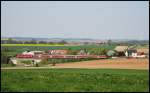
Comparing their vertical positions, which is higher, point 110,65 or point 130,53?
point 130,53

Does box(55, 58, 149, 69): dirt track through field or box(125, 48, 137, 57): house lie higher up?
box(125, 48, 137, 57): house

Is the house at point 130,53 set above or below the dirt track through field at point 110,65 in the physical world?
above

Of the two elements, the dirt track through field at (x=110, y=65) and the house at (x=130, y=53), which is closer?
the dirt track through field at (x=110, y=65)

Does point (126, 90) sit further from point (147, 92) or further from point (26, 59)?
point (26, 59)

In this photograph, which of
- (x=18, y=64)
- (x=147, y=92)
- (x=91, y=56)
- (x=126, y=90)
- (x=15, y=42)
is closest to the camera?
(x=147, y=92)

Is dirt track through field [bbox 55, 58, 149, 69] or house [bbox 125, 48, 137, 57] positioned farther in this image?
house [bbox 125, 48, 137, 57]

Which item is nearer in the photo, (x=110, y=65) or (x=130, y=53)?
(x=110, y=65)

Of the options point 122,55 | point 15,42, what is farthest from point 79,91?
point 15,42

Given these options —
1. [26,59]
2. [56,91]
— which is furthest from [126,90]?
[26,59]

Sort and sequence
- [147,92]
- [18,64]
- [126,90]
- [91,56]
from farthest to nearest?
[91,56] < [18,64] < [126,90] < [147,92]

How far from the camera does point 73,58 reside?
4081cm

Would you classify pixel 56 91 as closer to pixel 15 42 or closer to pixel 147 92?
pixel 147 92

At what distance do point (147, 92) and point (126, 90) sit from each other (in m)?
1.15

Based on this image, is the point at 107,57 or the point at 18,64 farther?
the point at 107,57
